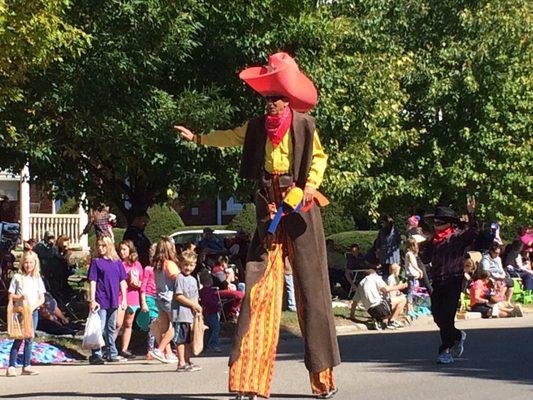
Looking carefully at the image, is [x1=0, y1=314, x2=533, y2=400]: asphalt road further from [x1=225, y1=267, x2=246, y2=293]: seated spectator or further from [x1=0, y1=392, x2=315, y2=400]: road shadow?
[x1=225, y1=267, x2=246, y2=293]: seated spectator

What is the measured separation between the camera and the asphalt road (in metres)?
10.3

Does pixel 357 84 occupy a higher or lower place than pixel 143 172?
higher

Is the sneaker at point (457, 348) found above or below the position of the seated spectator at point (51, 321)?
below

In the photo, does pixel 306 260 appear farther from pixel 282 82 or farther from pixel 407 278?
pixel 407 278

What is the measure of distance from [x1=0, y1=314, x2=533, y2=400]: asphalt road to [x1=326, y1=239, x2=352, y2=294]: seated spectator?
9.61 meters

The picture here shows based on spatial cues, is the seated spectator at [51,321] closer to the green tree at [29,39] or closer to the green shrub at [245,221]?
the green tree at [29,39]

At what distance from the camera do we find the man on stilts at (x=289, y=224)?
930 centimetres

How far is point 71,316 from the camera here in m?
19.1

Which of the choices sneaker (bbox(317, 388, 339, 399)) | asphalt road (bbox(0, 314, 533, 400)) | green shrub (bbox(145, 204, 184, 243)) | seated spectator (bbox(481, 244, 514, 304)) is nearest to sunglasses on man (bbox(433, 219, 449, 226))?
asphalt road (bbox(0, 314, 533, 400))

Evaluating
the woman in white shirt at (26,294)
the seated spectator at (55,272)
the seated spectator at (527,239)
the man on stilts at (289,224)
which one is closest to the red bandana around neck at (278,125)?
the man on stilts at (289,224)

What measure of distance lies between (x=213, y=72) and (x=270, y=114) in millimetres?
10252

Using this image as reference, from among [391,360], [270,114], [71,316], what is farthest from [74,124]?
[270,114]

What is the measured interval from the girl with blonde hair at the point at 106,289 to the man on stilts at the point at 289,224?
215 inches

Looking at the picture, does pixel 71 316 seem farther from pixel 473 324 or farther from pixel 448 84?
pixel 448 84
